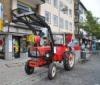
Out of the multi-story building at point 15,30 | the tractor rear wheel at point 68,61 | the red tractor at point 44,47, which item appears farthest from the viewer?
the multi-story building at point 15,30

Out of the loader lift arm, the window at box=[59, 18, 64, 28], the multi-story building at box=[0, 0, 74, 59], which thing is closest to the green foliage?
the window at box=[59, 18, 64, 28]

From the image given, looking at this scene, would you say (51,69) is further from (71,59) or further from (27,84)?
(71,59)

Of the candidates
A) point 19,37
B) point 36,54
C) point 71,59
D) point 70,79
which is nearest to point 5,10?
point 19,37

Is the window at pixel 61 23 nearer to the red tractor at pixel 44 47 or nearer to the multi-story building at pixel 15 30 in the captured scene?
the multi-story building at pixel 15 30

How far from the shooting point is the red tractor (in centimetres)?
1133

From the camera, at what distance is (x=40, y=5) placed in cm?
2850

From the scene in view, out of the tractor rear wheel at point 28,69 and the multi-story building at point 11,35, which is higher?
the multi-story building at point 11,35

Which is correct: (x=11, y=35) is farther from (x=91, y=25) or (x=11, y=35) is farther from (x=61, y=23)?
(x=91, y=25)

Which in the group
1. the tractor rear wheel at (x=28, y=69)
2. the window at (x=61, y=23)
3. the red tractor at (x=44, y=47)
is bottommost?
the tractor rear wheel at (x=28, y=69)

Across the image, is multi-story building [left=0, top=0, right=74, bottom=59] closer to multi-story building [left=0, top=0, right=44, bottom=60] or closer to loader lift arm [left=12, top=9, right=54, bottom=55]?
multi-story building [left=0, top=0, right=44, bottom=60]

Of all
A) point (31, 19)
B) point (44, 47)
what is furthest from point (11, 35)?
point (31, 19)

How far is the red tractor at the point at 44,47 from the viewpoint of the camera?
1133 cm

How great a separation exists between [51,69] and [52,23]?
22.4m

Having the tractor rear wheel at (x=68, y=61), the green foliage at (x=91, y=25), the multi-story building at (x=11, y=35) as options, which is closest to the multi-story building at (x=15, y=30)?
the multi-story building at (x=11, y=35)
